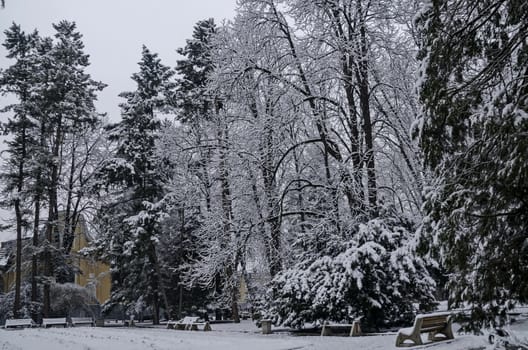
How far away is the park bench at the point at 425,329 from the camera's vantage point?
995cm

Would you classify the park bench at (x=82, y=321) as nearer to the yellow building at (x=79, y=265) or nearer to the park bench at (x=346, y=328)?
the yellow building at (x=79, y=265)

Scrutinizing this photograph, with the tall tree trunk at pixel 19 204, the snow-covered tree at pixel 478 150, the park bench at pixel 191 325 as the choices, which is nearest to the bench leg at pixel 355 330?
the snow-covered tree at pixel 478 150

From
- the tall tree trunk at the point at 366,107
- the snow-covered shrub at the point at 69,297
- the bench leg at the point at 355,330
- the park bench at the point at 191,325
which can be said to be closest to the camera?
the bench leg at the point at 355,330

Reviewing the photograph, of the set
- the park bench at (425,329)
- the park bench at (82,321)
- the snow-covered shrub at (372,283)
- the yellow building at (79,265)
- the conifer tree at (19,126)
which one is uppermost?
the conifer tree at (19,126)

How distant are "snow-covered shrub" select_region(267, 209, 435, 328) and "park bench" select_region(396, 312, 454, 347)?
327cm

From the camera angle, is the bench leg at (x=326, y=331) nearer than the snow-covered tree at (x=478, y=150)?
No

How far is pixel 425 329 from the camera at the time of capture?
1005 centimetres

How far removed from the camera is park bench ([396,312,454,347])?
9.95 m

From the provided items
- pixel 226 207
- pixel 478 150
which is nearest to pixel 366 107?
pixel 226 207

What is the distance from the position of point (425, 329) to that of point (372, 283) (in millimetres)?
4283

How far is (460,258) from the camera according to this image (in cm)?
716

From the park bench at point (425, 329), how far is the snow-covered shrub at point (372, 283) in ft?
10.7

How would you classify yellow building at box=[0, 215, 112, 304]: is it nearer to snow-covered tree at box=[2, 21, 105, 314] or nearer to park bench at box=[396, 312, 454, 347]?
snow-covered tree at box=[2, 21, 105, 314]

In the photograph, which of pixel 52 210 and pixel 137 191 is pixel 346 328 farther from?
pixel 52 210
